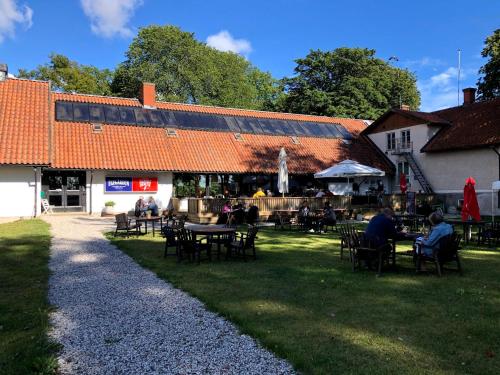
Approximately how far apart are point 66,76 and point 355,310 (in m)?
46.9

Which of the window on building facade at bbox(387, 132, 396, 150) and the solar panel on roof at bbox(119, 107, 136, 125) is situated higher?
the solar panel on roof at bbox(119, 107, 136, 125)

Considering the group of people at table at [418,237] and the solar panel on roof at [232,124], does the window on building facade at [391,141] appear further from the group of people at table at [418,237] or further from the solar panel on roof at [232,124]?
the group of people at table at [418,237]

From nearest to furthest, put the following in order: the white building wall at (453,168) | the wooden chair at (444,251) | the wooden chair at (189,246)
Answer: the wooden chair at (444,251)
the wooden chair at (189,246)
the white building wall at (453,168)

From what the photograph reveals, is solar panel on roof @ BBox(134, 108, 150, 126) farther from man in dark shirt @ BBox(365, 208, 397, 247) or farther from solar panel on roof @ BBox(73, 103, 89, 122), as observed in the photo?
man in dark shirt @ BBox(365, 208, 397, 247)

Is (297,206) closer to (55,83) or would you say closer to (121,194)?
(121,194)

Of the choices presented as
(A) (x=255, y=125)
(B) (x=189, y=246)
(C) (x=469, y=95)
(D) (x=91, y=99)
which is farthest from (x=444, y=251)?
(C) (x=469, y=95)

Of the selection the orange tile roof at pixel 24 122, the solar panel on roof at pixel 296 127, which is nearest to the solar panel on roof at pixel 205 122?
the solar panel on roof at pixel 296 127

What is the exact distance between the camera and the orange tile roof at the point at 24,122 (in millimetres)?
20578

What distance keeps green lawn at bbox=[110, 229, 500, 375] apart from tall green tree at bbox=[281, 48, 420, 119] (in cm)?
3287

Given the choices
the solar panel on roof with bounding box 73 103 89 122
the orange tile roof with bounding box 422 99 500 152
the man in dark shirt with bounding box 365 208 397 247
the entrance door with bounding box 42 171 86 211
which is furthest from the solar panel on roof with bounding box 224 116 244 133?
the man in dark shirt with bounding box 365 208 397 247

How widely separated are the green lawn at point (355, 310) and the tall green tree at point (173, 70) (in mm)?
35868

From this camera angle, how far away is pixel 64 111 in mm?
24875

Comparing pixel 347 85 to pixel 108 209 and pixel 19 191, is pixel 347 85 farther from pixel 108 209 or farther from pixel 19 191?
pixel 19 191

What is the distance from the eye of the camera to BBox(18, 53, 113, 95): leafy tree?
44.8 metres
